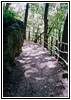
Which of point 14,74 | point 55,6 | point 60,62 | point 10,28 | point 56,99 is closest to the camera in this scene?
point 56,99

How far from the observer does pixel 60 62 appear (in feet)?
21.9

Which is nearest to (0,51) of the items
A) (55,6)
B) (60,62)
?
(60,62)

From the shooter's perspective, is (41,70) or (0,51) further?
(41,70)

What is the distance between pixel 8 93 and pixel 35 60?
10.6ft

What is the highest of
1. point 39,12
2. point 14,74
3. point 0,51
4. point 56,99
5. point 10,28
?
point 39,12

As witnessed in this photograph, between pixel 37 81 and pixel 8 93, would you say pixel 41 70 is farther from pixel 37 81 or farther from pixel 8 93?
pixel 8 93

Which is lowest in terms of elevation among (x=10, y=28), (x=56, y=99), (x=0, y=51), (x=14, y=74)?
(x=56, y=99)

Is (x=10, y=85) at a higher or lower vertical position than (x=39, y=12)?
lower

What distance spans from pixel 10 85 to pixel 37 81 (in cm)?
91

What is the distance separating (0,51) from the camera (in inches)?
165

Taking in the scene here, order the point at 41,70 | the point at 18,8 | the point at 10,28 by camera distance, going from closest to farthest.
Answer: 1. the point at 10,28
2. the point at 41,70
3. the point at 18,8

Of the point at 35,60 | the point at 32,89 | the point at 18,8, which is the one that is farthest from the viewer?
the point at 18,8

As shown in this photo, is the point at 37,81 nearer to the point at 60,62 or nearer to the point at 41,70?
the point at 41,70

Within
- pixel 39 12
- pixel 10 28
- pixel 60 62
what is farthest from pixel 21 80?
pixel 39 12
